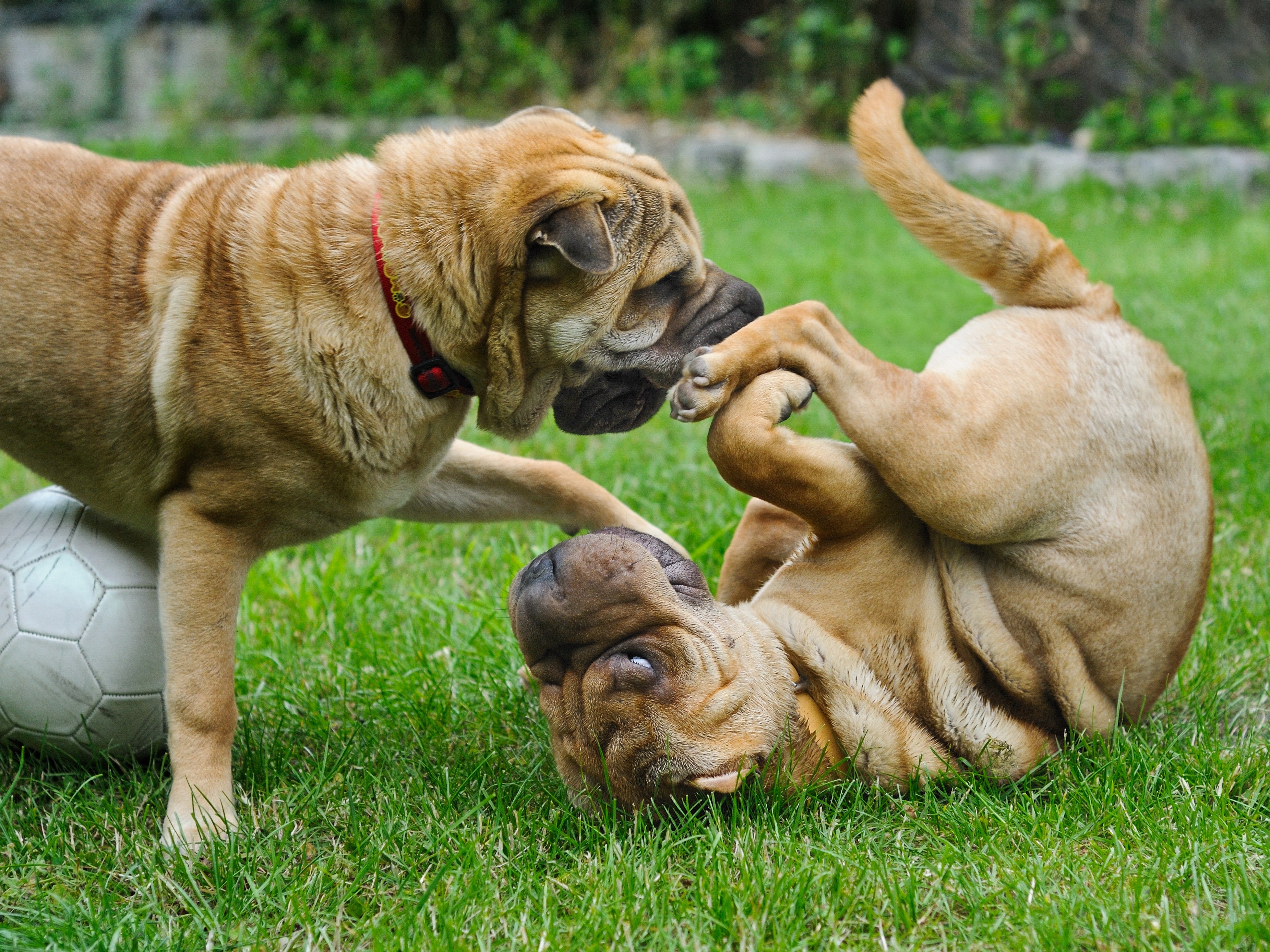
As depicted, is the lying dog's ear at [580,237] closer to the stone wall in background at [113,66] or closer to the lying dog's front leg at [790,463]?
the lying dog's front leg at [790,463]

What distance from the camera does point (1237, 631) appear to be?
12.1ft

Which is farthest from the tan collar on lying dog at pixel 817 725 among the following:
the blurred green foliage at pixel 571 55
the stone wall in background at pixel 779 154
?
the blurred green foliage at pixel 571 55

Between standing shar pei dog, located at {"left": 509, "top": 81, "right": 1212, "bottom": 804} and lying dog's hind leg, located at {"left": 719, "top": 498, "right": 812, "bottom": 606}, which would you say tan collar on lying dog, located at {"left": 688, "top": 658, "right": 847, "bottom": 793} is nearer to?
standing shar pei dog, located at {"left": 509, "top": 81, "right": 1212, "bottom": 804}

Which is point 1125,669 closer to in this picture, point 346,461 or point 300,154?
point 346,461

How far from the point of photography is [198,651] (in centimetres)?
289

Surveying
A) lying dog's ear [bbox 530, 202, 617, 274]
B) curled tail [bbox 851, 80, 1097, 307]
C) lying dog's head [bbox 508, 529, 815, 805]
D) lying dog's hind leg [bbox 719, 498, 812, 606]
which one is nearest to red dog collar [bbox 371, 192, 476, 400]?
lying dog's ear [bbox 530, 202, 617, 274]

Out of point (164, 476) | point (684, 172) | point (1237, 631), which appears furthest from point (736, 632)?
point (684, 172)

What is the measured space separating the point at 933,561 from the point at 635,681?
96 centimetres

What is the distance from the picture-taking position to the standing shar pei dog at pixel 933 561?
2783 millimetres

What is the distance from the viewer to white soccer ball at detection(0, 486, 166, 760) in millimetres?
2977

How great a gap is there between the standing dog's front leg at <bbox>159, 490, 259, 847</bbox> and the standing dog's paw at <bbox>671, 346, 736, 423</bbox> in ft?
3.82

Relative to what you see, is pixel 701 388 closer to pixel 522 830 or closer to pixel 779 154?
pixel 522 830

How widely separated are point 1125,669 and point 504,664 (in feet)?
5.80

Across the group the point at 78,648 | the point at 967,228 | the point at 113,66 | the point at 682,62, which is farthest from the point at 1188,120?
the point at 113,66
